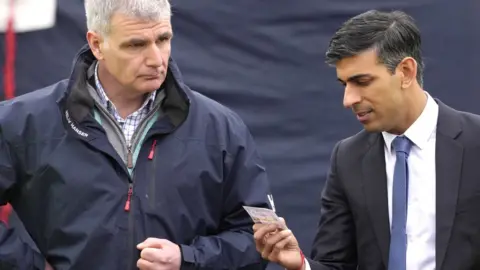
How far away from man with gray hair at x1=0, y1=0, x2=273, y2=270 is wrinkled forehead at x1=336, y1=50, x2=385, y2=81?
388 millimetres

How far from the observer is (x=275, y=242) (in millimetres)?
3434

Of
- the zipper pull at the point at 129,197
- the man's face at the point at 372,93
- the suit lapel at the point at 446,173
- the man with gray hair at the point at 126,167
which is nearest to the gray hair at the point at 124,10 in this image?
the man with gray hair at the point at 126,167

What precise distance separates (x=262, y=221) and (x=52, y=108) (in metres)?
0.73

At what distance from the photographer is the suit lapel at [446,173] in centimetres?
347

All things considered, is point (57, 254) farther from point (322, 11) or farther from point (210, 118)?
point (322, 11)

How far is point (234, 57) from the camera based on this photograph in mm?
4609

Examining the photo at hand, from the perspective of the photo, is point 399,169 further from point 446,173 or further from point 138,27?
point 138,27

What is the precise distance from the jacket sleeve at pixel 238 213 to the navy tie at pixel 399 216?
381mm

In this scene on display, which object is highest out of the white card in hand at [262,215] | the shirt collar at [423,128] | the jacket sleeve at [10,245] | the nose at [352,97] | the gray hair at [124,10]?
the gray hair at [124,10]

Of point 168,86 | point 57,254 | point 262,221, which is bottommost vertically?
point 57,254

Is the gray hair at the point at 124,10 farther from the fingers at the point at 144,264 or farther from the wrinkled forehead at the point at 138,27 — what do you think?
the fingers at the point at 144,264

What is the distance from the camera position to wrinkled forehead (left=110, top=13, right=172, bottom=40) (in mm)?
3494

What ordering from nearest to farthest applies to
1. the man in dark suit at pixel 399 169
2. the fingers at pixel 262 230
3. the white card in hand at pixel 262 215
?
1. the white card in hand at pixel 262 215
2. the fingers at pixel 262 230
3. the man in dark suit at pixel 399 169

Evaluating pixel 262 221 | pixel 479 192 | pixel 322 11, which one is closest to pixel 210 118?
pixel 262 221
